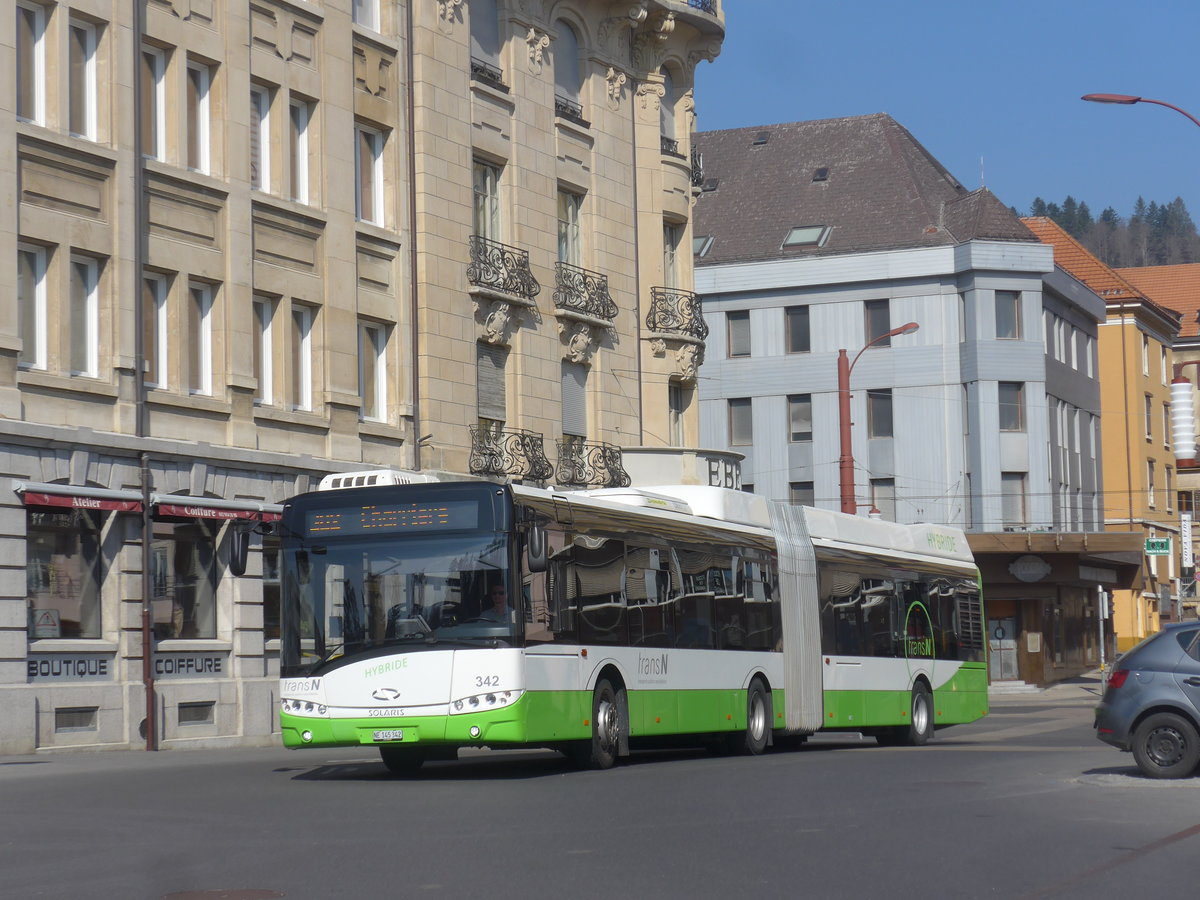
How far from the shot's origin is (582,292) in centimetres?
3800

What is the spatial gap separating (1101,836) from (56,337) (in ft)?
54.9

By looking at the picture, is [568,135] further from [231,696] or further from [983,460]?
[983,460]

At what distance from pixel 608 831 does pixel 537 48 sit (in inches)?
1050

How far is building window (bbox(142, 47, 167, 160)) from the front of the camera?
2709cm

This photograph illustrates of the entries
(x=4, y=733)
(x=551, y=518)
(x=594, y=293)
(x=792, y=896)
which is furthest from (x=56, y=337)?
(x=792, y=896)

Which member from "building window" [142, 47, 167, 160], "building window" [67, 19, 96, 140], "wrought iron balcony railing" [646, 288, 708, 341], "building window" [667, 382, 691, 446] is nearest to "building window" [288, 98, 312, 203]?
"building window" [142, 47, 167, 160]

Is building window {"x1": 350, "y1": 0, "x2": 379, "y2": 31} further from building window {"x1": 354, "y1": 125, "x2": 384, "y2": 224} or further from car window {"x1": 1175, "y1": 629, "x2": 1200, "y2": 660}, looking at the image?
car window {"x1": 1175, "y1": 629, "x2": 1200, "y2": 660}

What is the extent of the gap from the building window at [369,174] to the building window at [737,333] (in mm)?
32688

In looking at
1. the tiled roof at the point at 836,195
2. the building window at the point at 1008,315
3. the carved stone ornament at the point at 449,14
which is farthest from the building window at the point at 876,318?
the carved stone ornament at the point at 449,14

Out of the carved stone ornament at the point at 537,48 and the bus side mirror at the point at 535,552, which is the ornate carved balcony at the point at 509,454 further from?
the bus side mirror at the point at 535,552

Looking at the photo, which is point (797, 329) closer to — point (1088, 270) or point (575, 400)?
point (1088, 270)

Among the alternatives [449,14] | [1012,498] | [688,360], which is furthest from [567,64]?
[1012,498]

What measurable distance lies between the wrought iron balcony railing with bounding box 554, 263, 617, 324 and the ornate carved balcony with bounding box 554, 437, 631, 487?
8.42ft

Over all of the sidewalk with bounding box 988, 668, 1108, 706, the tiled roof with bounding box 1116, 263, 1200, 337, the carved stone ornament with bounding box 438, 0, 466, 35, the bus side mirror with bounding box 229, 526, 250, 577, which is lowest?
the sidewalk with bounding box 988, 668, 1108, 706
